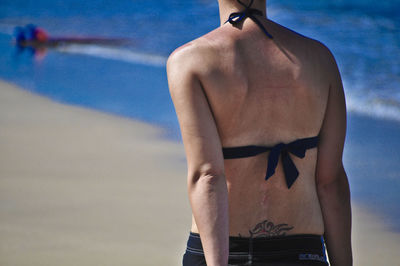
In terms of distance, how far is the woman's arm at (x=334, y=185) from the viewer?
213 centimetres

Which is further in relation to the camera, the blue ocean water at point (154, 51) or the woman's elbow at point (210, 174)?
the blue ocean water at point (154, 51)

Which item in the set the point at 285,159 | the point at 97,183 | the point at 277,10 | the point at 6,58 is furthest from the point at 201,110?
the point at 277,10

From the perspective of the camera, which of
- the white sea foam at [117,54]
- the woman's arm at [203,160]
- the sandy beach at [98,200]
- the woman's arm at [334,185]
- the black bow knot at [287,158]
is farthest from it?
the white sea foam at [117,54]

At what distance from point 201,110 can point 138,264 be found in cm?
253

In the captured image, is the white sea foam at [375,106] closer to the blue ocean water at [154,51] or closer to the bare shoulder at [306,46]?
the blue ocean water at [154,51]

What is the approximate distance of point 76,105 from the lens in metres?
8.45

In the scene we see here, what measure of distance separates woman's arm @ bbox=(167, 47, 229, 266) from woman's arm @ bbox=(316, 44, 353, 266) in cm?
43

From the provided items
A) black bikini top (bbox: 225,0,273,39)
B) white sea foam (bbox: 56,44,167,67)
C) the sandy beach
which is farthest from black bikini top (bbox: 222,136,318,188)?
white sea foam (bbox: 56,44,167,67)

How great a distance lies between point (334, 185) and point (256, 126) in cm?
39

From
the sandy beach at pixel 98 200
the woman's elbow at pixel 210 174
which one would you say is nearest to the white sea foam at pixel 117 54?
the sandy beach at pixel 98 200

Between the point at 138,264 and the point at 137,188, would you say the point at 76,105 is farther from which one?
the point at 138,264

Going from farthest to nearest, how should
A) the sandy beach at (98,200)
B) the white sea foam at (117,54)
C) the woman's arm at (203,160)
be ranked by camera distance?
the white sea foam at (117,54), the sandy beach at (98,200), the woman's arm at (203,160)

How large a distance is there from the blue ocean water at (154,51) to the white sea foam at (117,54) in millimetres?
20

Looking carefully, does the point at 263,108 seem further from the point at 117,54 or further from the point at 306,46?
the point at 117,54
